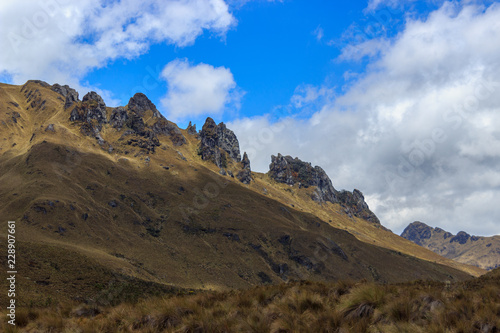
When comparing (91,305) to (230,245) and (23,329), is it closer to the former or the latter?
(23,329)

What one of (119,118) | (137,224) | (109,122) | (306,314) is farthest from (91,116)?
(306,314)

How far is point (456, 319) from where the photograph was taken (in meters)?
7.55

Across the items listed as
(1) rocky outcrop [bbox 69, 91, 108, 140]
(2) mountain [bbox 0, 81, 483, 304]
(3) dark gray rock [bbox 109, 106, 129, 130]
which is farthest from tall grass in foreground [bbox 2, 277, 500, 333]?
(3) dark gray rock [bbox 109, 106, 129, 130]

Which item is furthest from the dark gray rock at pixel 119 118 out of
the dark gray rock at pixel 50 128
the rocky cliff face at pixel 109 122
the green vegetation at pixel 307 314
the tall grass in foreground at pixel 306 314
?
the green vegetation at pixel 307 314

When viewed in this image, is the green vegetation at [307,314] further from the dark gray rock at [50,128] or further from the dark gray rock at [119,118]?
the dark gray rock at [119,118]

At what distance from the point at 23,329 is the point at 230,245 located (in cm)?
10417

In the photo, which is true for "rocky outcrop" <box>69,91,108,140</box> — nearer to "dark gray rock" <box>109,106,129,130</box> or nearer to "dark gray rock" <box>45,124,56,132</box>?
"dark gray rock" <box>109,106,129,130</box>

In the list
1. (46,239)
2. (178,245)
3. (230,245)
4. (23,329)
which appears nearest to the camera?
(23,329)

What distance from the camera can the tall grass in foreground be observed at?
7781 mm

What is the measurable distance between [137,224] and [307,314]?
10480 cm

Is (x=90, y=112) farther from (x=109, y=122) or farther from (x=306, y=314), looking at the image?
(x=306, y=314)

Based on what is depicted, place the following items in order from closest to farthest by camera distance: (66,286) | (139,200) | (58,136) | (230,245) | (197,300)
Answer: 1. (197,300)
2. (66,286)
3. (230,245)
4. (139,200)
5. (58,136)

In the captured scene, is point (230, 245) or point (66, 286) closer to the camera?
point (66, 286)

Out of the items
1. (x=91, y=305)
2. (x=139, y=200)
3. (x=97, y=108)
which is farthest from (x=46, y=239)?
(x=97, y=108)
